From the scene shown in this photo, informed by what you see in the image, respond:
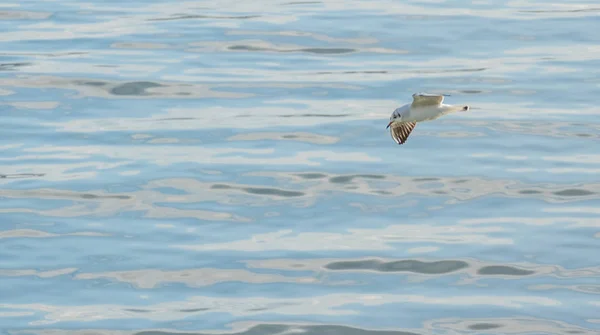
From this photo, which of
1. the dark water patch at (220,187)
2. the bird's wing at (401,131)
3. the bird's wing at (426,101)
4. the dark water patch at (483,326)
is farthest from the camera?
the dark water patch at (220,187)

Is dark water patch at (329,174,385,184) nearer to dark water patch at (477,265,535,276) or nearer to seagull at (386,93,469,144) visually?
dark water patch at (477,265,535,276)

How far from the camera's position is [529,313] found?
42.3 feet

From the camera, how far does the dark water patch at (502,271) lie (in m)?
13.8

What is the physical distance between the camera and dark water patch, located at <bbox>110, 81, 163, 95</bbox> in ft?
65.3

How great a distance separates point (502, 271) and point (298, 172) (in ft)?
11.4

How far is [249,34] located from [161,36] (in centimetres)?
132

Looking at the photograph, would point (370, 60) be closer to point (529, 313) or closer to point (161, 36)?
point (161, 36)

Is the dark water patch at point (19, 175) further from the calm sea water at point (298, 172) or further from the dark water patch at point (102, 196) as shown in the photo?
the dark water patch at point (102, 196)

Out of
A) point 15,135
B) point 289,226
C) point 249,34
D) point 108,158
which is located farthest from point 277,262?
point 249,34

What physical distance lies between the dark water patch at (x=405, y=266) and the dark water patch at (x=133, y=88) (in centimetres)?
663

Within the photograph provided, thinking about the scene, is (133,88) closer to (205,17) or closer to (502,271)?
(205,17)

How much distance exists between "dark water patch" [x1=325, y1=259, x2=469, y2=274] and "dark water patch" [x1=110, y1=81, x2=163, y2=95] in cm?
663

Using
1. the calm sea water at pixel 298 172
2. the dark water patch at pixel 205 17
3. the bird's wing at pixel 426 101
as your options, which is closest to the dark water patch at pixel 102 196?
the calm sea water at pixel 298 172

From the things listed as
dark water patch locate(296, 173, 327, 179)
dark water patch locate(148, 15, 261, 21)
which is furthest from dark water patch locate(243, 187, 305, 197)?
dark water patch locate(148, 15, 261, 21)
